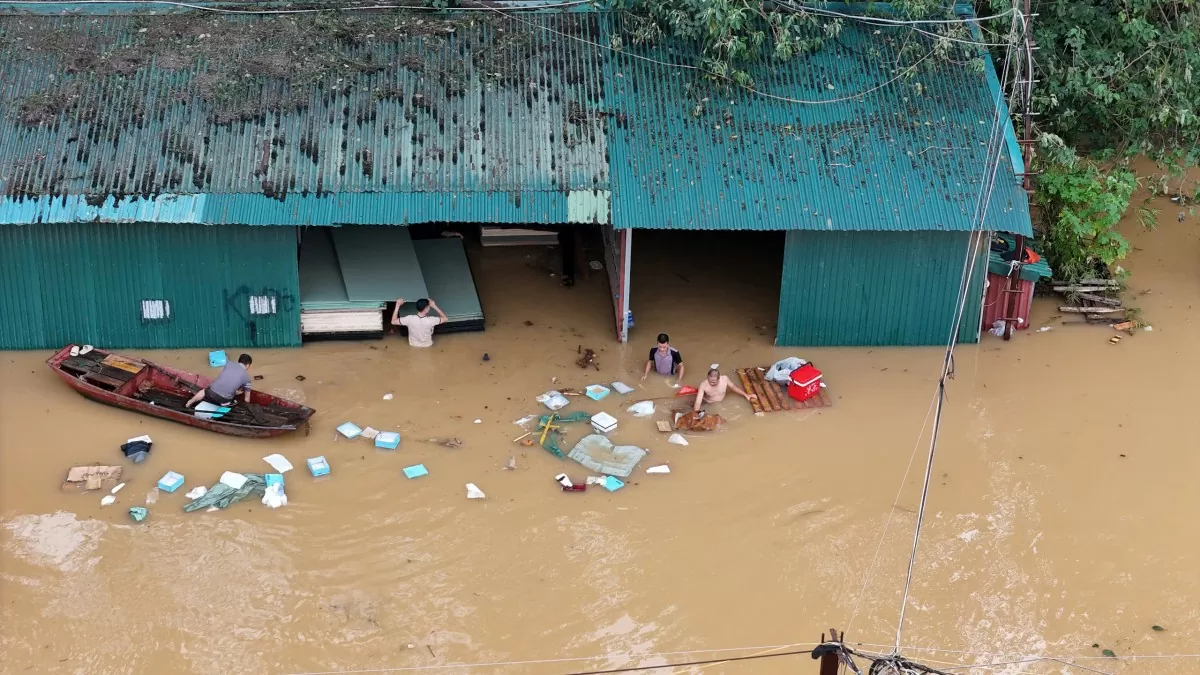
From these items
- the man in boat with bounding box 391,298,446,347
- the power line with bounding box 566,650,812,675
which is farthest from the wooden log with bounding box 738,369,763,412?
the power line with bounding box 566,650,812,675

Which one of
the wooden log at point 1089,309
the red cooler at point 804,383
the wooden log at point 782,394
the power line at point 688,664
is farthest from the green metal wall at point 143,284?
the wooden log at point 1089,309

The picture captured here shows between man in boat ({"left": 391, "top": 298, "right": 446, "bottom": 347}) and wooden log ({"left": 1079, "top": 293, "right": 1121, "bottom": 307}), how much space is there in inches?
348

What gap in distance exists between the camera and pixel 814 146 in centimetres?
1487

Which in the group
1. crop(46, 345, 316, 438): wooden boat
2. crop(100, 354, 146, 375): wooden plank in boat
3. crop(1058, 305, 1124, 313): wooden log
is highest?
crop(1058, 305, 1124, 313): wooden log

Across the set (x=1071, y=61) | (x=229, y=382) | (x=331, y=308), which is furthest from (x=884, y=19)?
(x=229, y=382)

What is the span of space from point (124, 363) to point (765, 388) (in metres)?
7.63

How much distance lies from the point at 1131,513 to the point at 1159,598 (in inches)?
53.1

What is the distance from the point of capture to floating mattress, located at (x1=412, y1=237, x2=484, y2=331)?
15.6 meters

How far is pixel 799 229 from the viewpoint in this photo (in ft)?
47.1

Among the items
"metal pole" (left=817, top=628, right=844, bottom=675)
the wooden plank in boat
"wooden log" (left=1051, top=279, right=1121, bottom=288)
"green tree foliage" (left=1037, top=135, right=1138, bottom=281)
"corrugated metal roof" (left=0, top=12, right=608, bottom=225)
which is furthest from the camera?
"wooden log" (left=1051, top=279, right=1121, bottom=288)

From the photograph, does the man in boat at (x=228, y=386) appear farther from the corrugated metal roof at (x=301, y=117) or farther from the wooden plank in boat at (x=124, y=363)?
the corrugated metal roof at (x=301, y=117)

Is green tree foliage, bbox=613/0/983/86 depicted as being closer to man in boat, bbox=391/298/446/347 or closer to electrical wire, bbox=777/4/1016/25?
electrical wire, bbox=777/4/1016/25

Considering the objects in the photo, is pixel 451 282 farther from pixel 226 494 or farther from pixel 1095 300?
pixel 1095 300

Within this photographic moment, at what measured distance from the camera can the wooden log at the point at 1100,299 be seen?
16.6m
